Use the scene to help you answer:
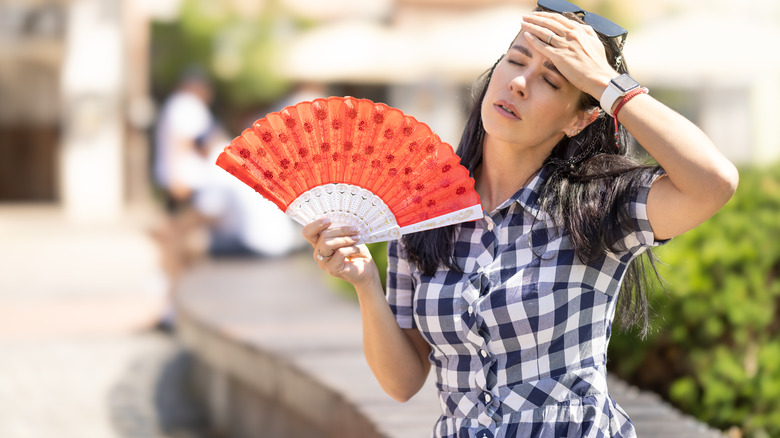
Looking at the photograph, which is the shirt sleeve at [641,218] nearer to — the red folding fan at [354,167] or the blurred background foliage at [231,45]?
the red folding fan at [354,167]

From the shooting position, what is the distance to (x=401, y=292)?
2104 mm

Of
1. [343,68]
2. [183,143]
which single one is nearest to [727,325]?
[183,143]

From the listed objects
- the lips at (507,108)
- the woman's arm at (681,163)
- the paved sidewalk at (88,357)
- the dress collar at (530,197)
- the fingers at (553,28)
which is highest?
the fingers at (553,28)

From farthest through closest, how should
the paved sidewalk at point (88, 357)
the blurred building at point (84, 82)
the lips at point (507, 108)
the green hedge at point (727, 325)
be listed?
the blurred building at point (84, 82) → the paved sidewalk at point (88, 357) → the green hedge at point (727, 325) → the lips at point (507, 108)

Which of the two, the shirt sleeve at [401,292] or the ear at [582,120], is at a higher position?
the ear at [582,120]

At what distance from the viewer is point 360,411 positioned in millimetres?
3037

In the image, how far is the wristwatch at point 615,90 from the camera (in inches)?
67.3

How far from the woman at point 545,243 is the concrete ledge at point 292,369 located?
2.89ft

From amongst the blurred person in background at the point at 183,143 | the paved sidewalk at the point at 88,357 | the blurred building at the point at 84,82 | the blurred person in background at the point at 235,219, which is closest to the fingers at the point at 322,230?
the paved sidewalk at the point at 88,357

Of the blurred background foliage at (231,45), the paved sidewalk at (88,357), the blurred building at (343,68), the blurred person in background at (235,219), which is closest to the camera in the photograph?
Answer: the paved sidewalk at (88,357)

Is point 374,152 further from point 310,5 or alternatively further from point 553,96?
point 310,5

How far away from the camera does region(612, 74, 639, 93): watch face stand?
1.71m

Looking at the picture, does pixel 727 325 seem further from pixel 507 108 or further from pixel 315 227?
pixel 315 227

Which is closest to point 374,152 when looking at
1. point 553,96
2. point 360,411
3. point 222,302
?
point 553,96
